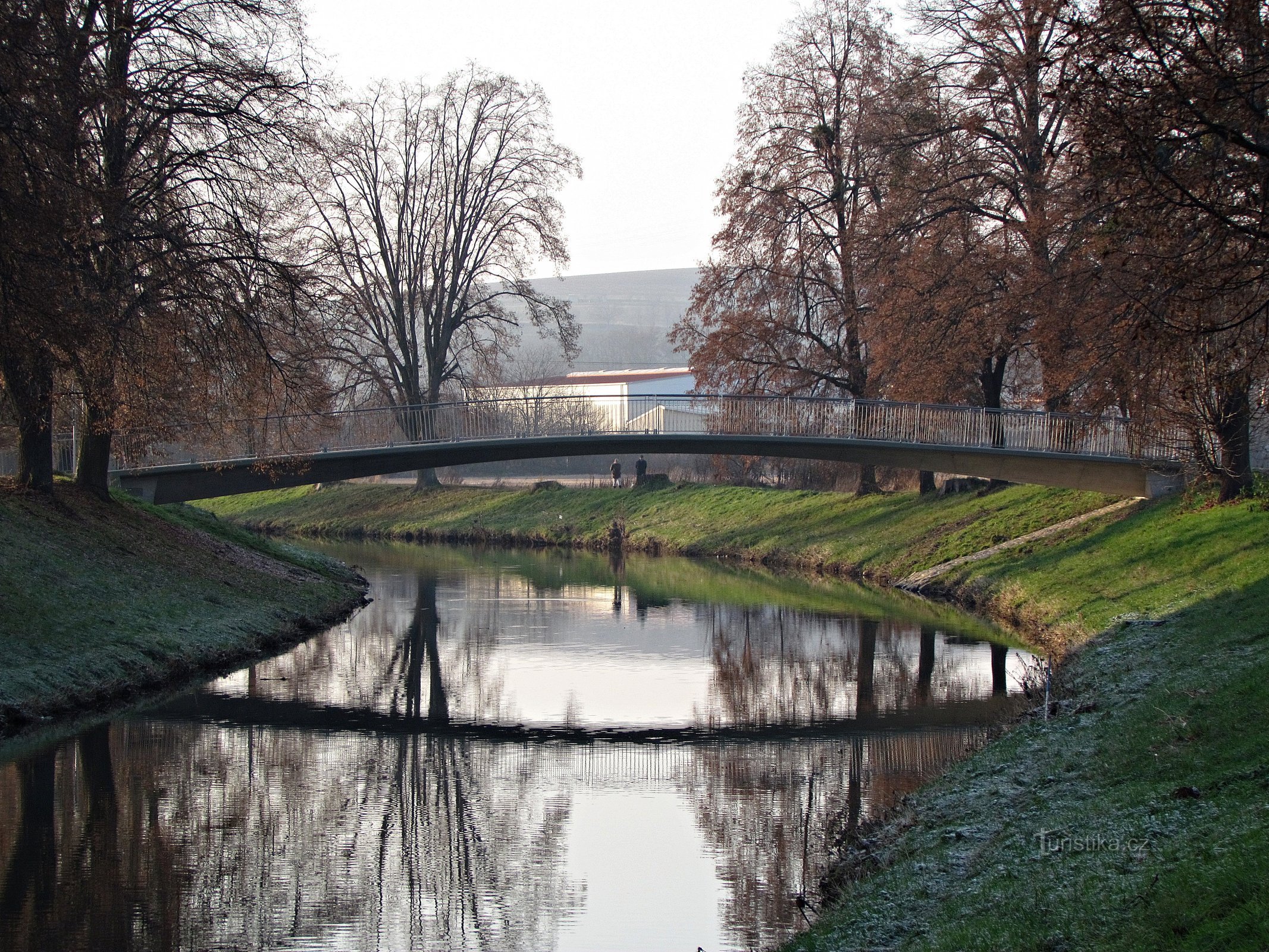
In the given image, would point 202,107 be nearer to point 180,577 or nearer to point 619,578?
point 180,577

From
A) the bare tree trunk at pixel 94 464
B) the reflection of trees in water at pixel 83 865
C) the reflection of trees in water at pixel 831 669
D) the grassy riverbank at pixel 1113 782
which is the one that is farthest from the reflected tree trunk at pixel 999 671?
the bare tree trunk at pixel 94 464

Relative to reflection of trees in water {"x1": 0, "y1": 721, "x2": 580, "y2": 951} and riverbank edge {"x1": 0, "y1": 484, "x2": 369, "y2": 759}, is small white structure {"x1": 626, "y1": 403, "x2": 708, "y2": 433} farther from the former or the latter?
reflection of trees in water {"x1": 0, "y1": 721, "x2": 580, "y2": 951}

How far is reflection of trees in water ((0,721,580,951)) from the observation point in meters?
9.29

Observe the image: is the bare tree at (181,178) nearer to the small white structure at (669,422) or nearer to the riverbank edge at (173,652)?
the riverbank edge at (173,652)

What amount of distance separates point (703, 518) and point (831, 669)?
81.0 feet

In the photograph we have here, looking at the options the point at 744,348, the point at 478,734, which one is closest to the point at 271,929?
the point at 478,734

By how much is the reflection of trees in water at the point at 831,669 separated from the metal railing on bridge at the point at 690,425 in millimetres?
7046

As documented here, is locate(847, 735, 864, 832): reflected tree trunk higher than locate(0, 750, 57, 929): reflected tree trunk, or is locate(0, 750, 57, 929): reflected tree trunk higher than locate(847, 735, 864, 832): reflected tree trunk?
locate(0, 750, 57, 929): reflected tree trunk

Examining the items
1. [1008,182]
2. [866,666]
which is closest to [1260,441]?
[1008,182]

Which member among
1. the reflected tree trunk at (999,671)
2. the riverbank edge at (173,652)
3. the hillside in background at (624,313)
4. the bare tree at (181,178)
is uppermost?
the hillside in background at (624,313)

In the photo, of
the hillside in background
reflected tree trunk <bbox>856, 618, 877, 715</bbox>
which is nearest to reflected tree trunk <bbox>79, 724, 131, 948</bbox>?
reflected tree trunk <bbox>856, 618, 877, 715</bbox>

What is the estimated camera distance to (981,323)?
29.4m

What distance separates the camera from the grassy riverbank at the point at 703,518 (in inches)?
1289

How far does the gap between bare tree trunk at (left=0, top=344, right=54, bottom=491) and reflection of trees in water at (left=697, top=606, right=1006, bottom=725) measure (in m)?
9.51
